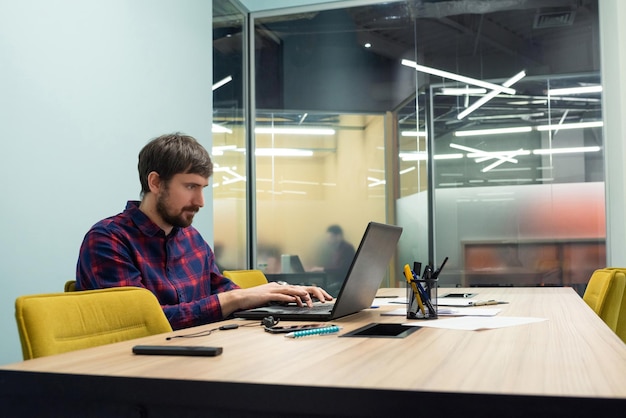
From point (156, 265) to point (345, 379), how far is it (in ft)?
5.60

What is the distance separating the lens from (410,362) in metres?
1.12

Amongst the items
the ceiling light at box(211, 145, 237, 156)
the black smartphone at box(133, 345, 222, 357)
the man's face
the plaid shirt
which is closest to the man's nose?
the man's face

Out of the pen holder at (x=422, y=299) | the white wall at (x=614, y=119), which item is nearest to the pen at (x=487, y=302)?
the pen holder at (x=422, y=299)

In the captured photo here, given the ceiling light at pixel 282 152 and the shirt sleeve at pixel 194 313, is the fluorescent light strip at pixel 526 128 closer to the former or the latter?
the ceiling light at pixel 282 152

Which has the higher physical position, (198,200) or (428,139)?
(428,139)

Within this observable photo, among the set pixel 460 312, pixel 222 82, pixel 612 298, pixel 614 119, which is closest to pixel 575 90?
pixel 614 119

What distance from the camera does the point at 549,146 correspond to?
218 inches

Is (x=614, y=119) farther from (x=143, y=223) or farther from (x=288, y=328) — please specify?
(x=288, y=328)

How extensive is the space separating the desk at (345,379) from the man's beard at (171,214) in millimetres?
1167

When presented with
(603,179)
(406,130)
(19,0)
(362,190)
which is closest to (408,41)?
(406,130)

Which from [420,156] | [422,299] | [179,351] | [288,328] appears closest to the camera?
[179,351]

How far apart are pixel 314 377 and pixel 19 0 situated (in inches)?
115

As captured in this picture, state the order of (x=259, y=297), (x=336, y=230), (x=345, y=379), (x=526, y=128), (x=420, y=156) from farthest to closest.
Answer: (x=336, y=230) < (x=420, y=156) < (x=526, y=128) < (x=259, y=297) < (x=345, y=379)

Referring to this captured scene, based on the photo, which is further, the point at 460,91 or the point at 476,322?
the point at 460,91
